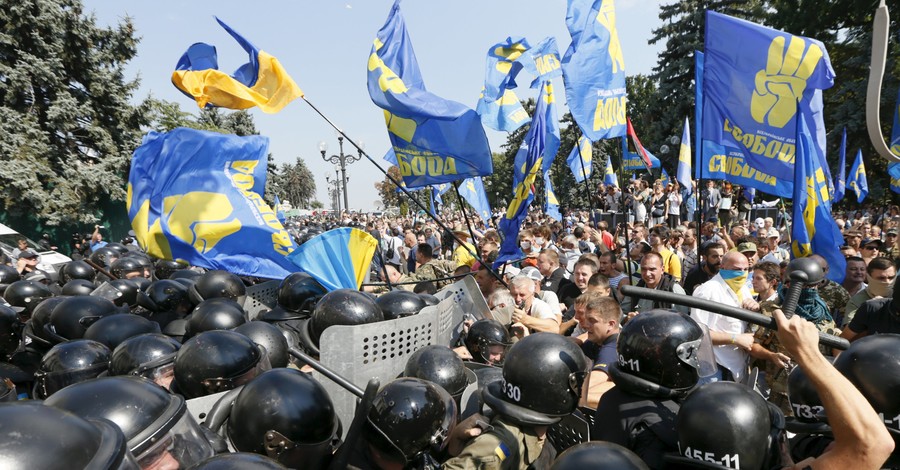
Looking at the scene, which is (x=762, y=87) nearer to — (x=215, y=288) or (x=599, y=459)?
(x=599, y=459)

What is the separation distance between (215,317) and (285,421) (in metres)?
2.56

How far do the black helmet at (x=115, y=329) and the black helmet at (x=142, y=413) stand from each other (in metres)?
2.95

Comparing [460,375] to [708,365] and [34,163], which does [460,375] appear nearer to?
[708,365]

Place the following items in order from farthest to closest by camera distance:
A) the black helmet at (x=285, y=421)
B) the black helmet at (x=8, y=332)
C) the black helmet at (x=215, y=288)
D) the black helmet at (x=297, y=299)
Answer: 1. the black helmet at (x=215, y=288)
2. the black helmet at (x=297, y=299)
3. the black helmet at (x=8, y=332)
4. the black helmet at (x=285, y=421)

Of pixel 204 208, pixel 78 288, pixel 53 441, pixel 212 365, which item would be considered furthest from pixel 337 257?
pixel 53 441

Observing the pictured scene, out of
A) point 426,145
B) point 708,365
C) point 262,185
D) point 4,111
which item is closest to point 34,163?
point 4,111

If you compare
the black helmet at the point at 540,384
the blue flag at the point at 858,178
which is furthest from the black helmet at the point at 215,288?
the blue flag at the point at 858,178

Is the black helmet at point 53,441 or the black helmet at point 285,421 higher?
the black helmet at point 53,441

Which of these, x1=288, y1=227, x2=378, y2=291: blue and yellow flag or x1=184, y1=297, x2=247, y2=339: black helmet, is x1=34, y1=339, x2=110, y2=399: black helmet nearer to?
x1=184, y1=297, x2=247, y2=339: black helmet

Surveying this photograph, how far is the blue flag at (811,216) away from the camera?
5754 millimetres

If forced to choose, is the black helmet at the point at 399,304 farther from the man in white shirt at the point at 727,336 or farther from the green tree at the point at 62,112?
the green tree at the point at 62,112

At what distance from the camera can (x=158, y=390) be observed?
2.45m

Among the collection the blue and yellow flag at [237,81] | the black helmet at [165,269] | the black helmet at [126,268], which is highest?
the blue and yellow flag at [237,81]

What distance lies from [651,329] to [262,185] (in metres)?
7.11
